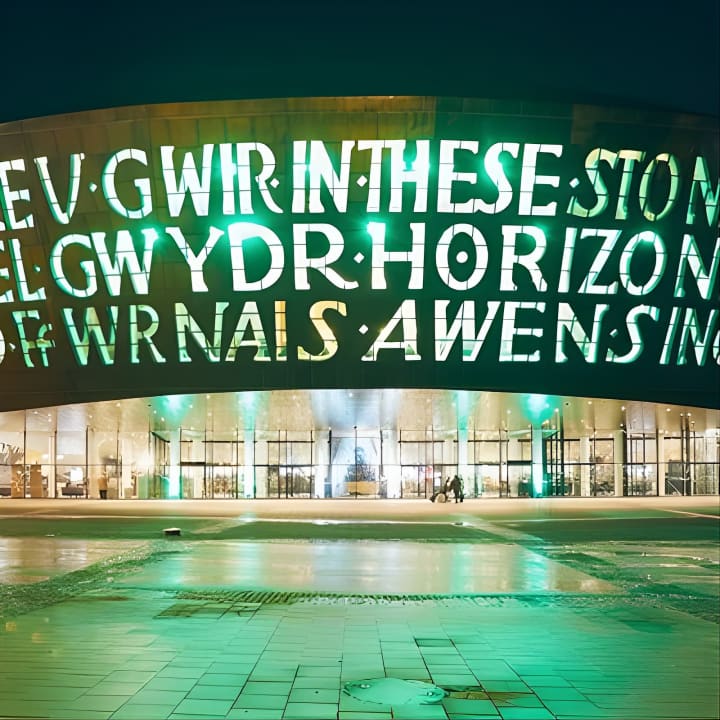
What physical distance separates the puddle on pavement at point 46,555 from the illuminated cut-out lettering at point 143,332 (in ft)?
73.1

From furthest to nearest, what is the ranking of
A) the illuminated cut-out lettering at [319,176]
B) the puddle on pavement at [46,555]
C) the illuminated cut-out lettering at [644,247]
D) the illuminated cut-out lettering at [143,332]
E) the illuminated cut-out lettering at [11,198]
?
the illuminated cut-out lettering at [143,332] → the illuminated cut-out lettering at [11,198] → the illuminated cut-out lettering at [644,247] → the illuminated cut-out lettering at [319,176] → the puddle on pavement at [46,555]

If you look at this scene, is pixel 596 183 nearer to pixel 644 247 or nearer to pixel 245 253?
pixel 644 247

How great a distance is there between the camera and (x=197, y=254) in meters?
44.9

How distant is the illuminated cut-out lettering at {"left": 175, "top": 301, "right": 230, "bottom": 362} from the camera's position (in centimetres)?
4619

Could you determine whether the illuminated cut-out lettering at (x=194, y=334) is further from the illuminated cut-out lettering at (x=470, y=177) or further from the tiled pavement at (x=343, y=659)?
the tiled pavement at (x=343, y=659)

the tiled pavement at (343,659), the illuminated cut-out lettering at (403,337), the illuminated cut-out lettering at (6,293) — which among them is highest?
the illuminated cut-out lettering at (6,293)

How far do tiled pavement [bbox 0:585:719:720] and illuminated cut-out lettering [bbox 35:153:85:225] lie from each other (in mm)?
35367

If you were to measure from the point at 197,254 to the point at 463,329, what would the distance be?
12501mm

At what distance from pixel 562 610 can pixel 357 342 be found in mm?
34121

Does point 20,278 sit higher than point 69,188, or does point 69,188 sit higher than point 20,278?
point 69,188

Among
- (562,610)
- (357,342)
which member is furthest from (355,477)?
(562,610)

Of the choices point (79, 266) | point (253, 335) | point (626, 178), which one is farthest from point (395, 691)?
point (79, 266)

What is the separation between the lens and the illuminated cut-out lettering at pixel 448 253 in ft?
146

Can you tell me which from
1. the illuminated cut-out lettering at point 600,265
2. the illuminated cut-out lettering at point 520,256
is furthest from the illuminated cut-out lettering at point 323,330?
the illuminated cut-out lettering at point 600,265
